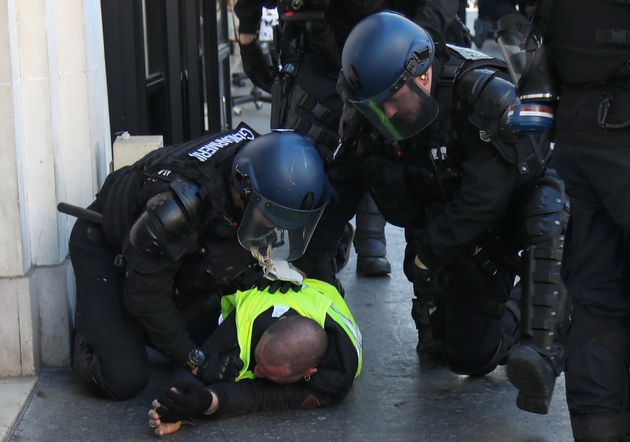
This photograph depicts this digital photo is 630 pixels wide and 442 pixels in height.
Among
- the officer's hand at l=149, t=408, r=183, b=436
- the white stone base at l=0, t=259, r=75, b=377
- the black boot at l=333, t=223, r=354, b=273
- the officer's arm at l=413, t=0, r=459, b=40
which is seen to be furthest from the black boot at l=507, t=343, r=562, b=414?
the black boot at l=333, t=223, r=354, b=273

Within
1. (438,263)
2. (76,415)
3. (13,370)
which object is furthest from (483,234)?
(13,370)

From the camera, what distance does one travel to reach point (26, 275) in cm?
352

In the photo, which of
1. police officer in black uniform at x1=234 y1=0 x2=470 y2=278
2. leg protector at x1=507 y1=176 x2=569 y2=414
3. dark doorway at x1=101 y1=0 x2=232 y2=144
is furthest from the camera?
dark doorway at x1=101 y1=0 x2=232 y2=144

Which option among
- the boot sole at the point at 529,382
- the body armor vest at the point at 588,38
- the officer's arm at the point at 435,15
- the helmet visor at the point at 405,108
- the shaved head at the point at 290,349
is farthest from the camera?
the officer's arm at the point at 435,15

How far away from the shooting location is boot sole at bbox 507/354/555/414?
2736 millimetres

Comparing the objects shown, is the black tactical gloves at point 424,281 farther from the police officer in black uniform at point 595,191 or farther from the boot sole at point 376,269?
the boot sole at point 376,269

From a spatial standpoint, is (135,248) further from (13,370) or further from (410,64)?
(410,64)

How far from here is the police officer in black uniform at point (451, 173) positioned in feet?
10.2

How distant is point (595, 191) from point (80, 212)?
6.35 feet

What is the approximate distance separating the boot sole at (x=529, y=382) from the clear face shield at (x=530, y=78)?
0.69 meters

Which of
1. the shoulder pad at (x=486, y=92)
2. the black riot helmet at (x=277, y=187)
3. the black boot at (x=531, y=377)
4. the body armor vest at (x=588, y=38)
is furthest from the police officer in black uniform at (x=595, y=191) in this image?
the black riot helmet at (x=277, y=187)

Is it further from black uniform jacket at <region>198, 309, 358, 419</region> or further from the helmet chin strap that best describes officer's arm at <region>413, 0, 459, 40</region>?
black uniform jacket at <region>198, 309, 358, 419</region>

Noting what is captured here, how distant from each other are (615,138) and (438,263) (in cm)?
105

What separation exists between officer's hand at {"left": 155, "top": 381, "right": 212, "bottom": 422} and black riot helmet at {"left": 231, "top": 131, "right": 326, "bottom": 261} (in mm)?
516
